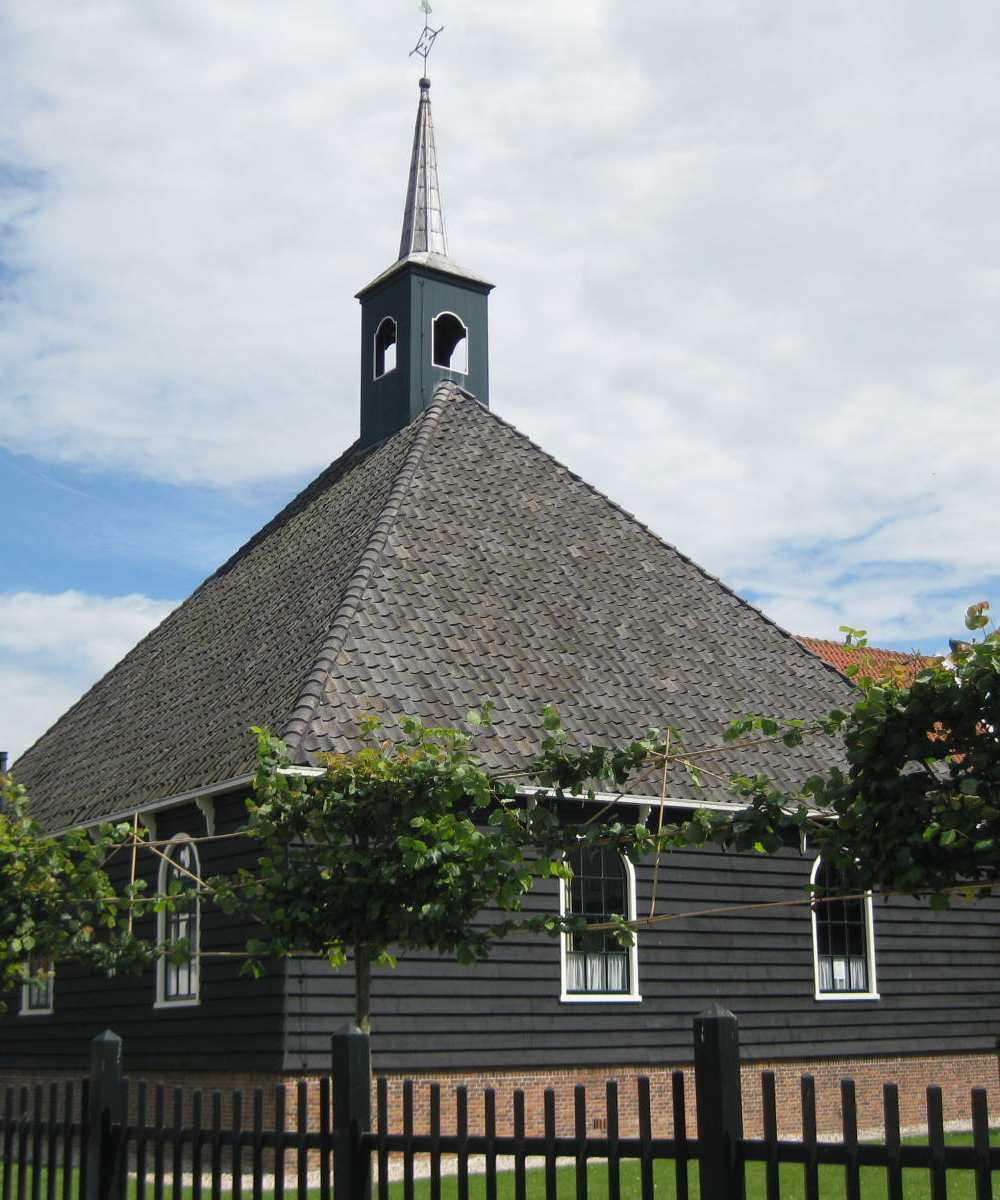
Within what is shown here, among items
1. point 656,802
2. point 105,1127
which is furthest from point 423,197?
point 105,1127

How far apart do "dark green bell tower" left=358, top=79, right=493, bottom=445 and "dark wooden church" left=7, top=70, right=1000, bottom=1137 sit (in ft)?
0.20

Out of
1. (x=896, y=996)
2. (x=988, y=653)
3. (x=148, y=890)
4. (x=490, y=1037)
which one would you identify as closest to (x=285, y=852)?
(x=988, y=653)

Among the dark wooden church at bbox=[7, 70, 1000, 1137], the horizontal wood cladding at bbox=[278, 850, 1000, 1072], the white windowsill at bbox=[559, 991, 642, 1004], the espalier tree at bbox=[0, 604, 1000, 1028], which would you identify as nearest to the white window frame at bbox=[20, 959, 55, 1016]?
the dark wooden church at bbox=[7, 70, 1000, 1137]

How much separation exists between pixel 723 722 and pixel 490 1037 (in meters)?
5.52

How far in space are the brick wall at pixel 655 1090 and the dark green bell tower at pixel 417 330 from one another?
11.1m

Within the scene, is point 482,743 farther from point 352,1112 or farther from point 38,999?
point 352,1112

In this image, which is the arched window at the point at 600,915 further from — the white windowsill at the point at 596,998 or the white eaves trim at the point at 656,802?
the white eaves trim at the point at 656,802

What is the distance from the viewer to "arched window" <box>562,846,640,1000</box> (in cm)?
1630

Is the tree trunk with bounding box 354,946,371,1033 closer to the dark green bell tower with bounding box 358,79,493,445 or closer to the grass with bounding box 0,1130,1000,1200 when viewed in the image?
the grass with bounding box 0,1130,1000,1200

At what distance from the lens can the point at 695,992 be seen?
17.1m

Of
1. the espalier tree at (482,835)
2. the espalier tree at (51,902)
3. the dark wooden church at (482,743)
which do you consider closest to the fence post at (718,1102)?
the espalier tree at (482,835)

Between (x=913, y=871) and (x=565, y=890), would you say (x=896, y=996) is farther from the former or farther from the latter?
(x=913, y=871)

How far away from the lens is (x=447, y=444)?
2116 centimetres

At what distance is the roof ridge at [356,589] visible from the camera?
14.5 m
